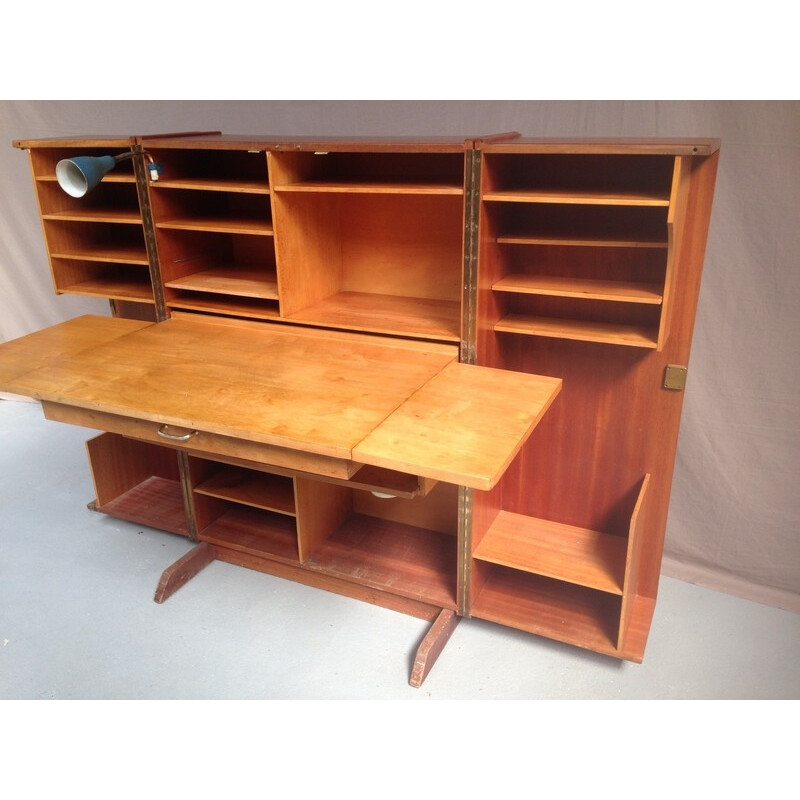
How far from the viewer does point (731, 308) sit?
2.66 m

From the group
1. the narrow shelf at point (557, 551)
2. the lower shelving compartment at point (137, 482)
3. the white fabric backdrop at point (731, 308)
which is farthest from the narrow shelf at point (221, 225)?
the narrow shelf at point (557, 551)

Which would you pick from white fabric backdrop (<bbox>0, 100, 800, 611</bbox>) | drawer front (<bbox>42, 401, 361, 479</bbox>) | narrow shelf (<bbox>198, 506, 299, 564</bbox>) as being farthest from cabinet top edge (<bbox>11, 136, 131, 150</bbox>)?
narrow shelf (<bbox>198, 506, 299, 564</bbox>)

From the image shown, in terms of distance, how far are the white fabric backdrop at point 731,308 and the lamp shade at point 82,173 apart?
42.2 inches

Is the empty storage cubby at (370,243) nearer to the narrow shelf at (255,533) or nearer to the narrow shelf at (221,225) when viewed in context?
the narrow shelf at (221,225)

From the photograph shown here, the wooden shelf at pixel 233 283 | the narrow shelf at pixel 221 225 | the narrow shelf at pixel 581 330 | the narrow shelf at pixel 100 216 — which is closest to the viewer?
the narrow shelf at pixel 581 330

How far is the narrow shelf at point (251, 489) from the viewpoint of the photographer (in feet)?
9.53

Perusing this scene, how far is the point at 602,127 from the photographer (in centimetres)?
269

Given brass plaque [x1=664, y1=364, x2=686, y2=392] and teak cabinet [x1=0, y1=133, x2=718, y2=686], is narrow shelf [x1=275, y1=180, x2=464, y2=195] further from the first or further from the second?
brass plaque [x1=664, y1=364, x2=686, y2=392]

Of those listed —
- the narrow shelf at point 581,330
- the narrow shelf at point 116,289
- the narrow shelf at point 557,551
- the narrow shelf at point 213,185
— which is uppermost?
the narrow shelf at point 213,185

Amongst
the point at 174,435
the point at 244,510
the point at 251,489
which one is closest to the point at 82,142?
the point at 174,435

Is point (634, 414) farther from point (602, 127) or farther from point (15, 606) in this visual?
point (15, 606)

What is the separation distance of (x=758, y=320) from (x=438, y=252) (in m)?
1.21

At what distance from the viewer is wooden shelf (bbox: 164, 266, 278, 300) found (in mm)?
2672

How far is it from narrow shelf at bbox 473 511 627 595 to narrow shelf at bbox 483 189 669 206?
→ 1.23 meters
